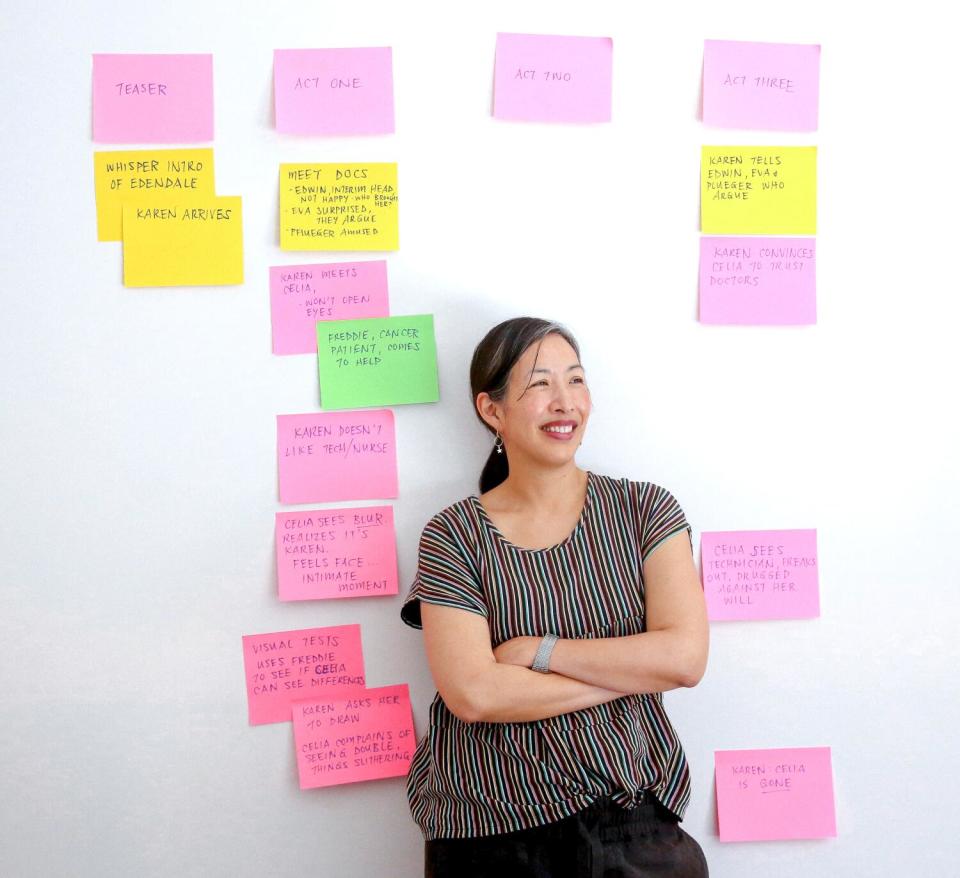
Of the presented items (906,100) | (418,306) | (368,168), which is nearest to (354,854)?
(418,306)

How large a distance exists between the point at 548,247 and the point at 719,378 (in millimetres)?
375

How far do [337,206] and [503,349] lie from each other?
0.40 metres

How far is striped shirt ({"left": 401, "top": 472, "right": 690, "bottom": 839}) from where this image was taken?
1338mm

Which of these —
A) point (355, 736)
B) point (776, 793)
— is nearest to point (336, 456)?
point (355, 736)

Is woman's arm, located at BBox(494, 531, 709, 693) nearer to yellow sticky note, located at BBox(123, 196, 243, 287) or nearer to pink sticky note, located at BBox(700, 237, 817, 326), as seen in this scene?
pink sticky note, located at BBox(700, 237, 817, 326)

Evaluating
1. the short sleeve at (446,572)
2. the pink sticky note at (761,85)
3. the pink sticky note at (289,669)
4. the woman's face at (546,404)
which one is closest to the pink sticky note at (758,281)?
the pink sticky note at (761,85)

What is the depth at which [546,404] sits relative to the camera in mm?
1451

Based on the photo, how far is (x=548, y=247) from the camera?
63.8 inches

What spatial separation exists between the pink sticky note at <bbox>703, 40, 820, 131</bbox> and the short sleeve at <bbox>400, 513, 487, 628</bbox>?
840 mm

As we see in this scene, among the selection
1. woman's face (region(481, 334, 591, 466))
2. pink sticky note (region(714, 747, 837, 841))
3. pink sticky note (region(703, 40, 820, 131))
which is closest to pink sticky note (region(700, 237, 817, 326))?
pink sticky note (region(703, 40, 820, 131))

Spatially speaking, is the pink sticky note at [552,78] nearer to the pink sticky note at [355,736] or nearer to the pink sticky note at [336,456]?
the pink sticky note at [336,456]

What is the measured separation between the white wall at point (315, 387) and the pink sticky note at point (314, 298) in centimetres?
4

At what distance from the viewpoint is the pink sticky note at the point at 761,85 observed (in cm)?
162

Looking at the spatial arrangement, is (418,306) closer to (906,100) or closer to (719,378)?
(719,378)
